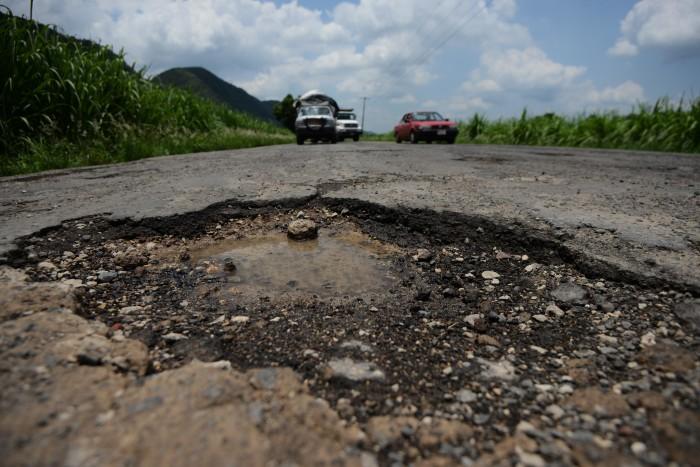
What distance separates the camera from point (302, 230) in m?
2.40

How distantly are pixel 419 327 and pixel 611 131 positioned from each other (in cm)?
1201

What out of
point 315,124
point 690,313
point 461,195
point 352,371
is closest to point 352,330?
point 352,371

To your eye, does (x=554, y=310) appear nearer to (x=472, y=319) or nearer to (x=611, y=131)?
(x=472, y=319)

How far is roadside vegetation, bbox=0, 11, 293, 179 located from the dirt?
3.70m

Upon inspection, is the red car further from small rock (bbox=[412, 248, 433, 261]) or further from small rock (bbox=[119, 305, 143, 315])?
small rock (bbox=[119, 305, 143, 315])

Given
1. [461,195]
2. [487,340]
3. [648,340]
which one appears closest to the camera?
[648,340]

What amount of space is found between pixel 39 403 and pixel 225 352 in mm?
506

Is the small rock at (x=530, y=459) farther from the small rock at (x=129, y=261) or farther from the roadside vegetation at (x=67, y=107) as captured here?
the roadside vegetation at (x=67, y=107)

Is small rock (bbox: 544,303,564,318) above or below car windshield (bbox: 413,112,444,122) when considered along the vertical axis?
below

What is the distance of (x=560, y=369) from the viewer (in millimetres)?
1230

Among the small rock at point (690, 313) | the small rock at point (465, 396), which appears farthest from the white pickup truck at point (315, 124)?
the small rock at point (465, 396)

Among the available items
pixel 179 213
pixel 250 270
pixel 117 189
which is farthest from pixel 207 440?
pixel 117 189

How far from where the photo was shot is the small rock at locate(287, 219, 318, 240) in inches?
94.6

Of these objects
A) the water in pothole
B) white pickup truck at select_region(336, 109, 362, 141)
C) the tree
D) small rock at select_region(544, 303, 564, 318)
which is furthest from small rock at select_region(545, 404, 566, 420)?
the tree
